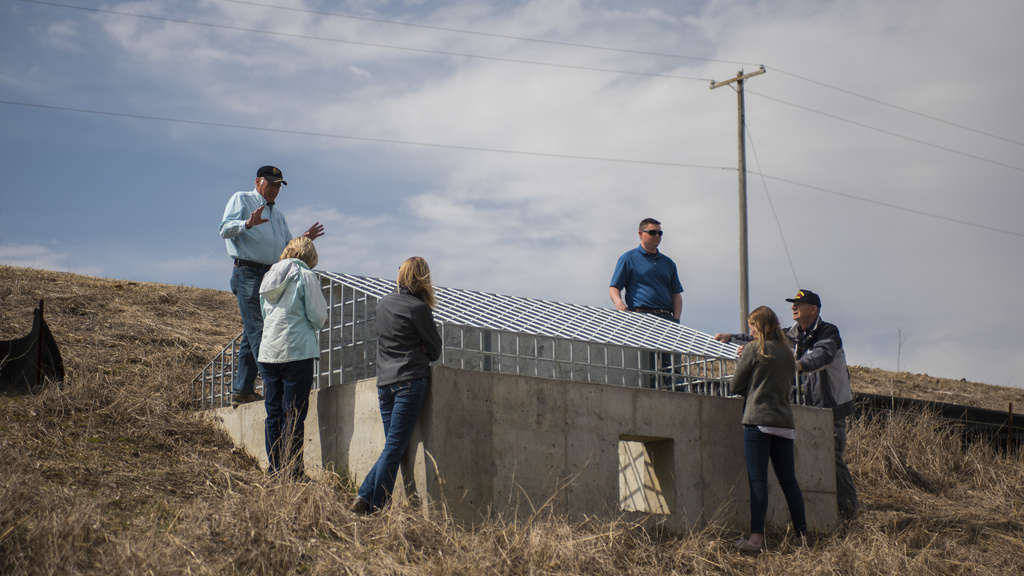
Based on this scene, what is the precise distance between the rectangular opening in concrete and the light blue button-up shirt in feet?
10.8

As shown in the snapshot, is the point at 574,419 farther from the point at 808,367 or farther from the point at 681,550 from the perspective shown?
the point at 808,367

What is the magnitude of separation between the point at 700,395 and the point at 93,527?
458 centimetres

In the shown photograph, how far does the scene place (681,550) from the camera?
249 inches

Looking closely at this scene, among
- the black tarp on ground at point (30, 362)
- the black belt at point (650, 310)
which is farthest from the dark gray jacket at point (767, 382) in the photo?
the black tarp on ground at point (30, 362)

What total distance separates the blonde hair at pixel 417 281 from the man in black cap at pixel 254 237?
4.35ft

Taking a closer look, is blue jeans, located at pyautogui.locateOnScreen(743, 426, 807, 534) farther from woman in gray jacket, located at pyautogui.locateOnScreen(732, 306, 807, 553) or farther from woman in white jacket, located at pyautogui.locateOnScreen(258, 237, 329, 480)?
woman in white jacket, located at pyautogui.locateOnScreen(258, 237, 329, 480)

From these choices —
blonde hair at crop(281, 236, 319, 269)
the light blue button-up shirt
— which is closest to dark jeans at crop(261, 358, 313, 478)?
blonde hair at crop(281, 236, 319, 269)

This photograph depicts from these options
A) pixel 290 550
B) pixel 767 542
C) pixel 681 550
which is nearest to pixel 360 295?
pixel 290 550

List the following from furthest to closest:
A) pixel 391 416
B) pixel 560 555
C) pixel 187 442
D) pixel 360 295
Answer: pixel 187 442, pixel 360 295, pixel 391 416, pixel 560 555

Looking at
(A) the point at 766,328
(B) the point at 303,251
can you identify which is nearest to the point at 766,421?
(A) the point at 766,328

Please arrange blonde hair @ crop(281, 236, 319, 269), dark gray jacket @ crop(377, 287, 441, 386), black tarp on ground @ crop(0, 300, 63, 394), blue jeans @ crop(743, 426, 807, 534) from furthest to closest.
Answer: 1. black tarp on ground @ crop(0, 300, 63, 394)
2. blonde hair @ crop(281, 236, 319, 269)
3. blue jeans @ crop(743, 426, 807, 534)
4. dark gray jacket @ crop(377, 287, 441, 386)

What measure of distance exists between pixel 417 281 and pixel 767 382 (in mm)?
2732

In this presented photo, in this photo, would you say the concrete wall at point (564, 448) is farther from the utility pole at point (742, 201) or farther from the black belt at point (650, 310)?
the utility pole at point (742, 201)

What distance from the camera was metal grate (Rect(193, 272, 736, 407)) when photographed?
705cm
